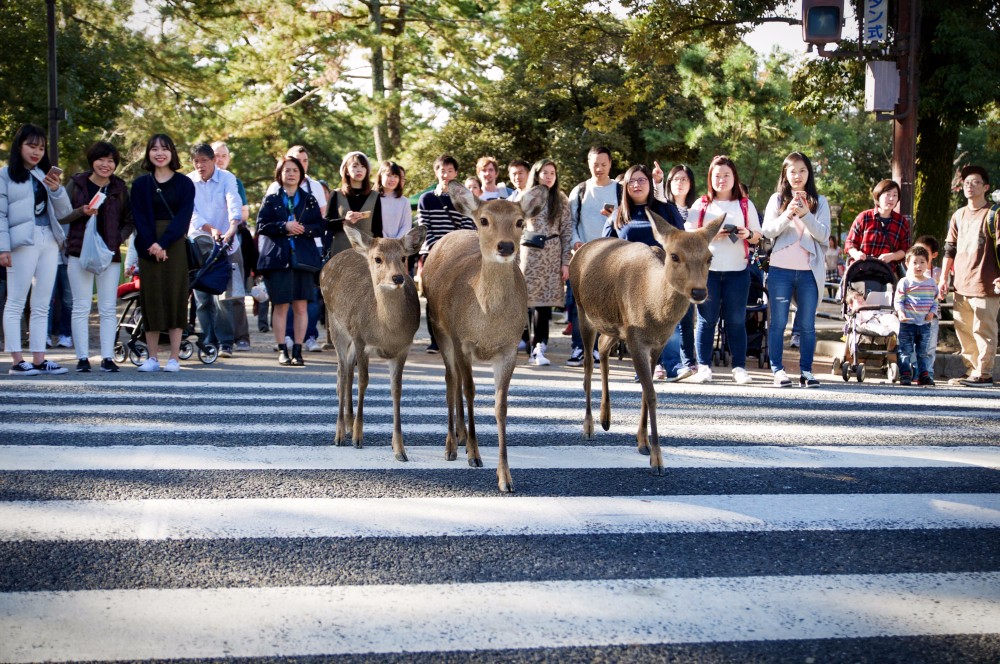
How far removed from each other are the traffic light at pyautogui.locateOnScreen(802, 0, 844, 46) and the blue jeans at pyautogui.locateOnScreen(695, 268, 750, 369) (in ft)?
14.3

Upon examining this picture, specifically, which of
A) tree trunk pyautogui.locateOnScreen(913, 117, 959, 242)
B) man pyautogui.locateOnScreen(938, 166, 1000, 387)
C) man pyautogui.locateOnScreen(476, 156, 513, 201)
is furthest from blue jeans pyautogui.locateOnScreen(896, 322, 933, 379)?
tree trunk pyautogui.locateOnScreen(913, 117, 959, 242)

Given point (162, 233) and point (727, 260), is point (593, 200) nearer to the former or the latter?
point (727, 260)

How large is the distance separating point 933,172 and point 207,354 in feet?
41.7

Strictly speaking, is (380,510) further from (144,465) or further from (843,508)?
(843,508)

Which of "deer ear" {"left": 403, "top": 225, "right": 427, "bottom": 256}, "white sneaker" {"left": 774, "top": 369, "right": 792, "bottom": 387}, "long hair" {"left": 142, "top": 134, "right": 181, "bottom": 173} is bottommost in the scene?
"white sneaker" {"left": 774, "top": 369, "right": 792, "bottom": 387}

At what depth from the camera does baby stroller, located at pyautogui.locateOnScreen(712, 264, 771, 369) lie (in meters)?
13.6

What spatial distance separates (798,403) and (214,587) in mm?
6842

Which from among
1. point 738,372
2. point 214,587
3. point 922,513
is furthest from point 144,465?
→ point 738,372

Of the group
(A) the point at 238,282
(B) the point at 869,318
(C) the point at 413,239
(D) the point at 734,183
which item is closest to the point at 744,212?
(D) the point at 734,183

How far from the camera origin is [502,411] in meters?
6.10

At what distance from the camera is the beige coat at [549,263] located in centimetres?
1256

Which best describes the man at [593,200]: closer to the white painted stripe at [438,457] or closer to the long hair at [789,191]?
the long hair at [789,191]

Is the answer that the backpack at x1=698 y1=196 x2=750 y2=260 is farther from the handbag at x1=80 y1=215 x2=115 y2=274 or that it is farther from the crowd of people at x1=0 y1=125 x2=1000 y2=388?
the handbag at x1=80 y1=215 x2=115 y2=274

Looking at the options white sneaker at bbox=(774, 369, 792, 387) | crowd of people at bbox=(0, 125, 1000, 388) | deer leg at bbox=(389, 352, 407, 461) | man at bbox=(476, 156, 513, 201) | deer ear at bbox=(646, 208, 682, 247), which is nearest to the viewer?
deer leg at bbox=(389, 352, 407, 461)
